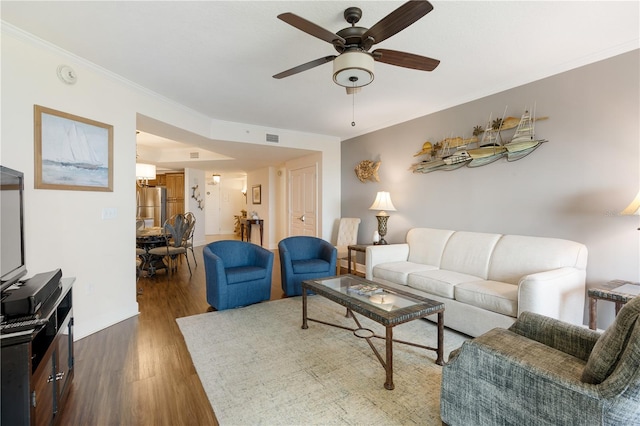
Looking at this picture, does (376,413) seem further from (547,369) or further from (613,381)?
(613,381)

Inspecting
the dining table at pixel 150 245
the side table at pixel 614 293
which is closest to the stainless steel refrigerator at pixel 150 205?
the dining table at pixel 150 245

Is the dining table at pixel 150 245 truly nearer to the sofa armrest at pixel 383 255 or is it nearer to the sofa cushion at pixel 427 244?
the sofa armrest at pixel 383 255

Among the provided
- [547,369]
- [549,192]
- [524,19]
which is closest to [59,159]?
[547,369]

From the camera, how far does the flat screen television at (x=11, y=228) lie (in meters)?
1.53

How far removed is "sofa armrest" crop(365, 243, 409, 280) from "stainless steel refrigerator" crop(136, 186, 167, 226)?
6374mm

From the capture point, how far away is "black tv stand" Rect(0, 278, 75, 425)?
120 centimetres

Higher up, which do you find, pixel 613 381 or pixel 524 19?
pixel 524 19

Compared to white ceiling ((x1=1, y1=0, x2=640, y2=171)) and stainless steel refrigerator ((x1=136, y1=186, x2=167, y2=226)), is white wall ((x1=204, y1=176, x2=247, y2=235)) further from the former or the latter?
white ceiling ((x1=1, y1=0, x2=640, y2=171))

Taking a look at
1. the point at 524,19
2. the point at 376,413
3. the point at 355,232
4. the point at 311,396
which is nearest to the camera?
the point at 376,413

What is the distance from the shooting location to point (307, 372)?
7.06 feet

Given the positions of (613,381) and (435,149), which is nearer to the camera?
(613,381)

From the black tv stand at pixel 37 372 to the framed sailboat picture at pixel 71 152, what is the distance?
1.23 m

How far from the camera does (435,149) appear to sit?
13.3ft

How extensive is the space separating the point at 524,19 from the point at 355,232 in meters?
3.76
